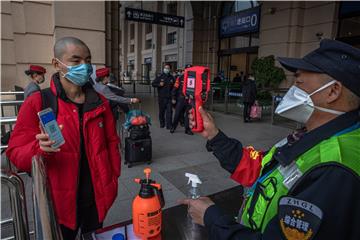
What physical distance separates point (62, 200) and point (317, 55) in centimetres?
166

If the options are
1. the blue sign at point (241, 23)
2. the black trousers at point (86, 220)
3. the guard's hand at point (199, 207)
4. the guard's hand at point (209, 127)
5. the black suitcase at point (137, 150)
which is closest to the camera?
Result: the guard's hand at point (199, 207)

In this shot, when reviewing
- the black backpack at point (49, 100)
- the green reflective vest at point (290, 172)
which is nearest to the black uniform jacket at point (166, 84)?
the black backpack at point (49, 100)

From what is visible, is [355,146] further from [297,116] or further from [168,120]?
[168,120]

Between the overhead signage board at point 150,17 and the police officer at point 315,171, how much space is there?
38.5ft

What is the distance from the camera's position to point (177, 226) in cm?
143

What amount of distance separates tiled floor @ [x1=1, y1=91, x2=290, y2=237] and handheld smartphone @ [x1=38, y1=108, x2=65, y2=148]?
5.89 ft

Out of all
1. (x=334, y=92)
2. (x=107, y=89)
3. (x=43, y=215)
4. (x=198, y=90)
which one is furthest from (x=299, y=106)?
(x=107, y=89)

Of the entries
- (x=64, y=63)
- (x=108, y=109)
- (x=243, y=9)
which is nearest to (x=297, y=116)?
(x=108, y=109)

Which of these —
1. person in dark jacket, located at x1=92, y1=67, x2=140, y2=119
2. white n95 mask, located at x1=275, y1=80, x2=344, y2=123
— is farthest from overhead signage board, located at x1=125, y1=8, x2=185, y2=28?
white n95 mask, located at x1=275, y1=80, x2=344, y2=123

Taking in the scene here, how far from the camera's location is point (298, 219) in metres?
0.82

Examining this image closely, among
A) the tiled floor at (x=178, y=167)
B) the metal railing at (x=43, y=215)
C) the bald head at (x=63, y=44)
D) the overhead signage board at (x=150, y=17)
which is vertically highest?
the overhead signage board at (x=150, y=17)

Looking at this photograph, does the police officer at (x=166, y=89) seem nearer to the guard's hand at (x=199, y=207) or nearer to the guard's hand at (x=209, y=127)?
the guard's hand at (x=209, y=127)

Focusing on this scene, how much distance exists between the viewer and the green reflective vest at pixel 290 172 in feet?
2.81

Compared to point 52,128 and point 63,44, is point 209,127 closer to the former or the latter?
point 52,128
